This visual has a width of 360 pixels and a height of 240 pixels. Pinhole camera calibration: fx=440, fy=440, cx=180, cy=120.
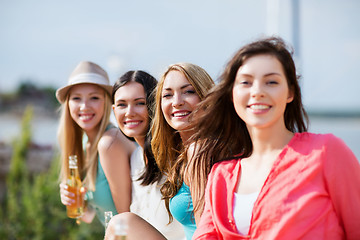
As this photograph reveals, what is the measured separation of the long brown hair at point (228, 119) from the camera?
1932 mm

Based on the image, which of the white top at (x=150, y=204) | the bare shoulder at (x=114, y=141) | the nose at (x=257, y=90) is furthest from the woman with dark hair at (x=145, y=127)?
the nose at (x=257, y=90)

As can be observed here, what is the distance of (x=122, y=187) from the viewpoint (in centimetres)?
333

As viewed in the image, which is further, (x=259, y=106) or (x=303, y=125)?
(x=303, y=125)

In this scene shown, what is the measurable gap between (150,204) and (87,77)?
46.3 inches

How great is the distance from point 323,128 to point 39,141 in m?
5.14

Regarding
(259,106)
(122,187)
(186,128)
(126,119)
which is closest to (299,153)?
(259,106)

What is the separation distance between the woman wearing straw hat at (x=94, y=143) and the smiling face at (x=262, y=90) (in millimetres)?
1677

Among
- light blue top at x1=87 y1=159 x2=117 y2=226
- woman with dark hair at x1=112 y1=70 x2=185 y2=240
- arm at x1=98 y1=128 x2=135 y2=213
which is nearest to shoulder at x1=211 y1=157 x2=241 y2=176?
woman with dark hair at x1=112 y1=70 x2=185 y2=240

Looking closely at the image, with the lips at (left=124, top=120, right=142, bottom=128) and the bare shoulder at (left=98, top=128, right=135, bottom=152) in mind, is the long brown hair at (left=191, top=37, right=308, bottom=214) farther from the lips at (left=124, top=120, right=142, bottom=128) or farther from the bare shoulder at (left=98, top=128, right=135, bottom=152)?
the bare shoulder at (left=98, top=128, right=135, bottom=152)

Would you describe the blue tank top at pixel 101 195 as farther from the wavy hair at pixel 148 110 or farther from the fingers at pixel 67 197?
the wavy hair at pixel 148 110

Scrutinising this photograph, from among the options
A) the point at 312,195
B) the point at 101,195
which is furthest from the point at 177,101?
the point at 101,195

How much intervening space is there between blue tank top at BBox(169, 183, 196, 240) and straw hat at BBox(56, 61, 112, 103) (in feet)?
4.41

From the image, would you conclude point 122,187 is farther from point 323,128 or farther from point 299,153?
point 323,128

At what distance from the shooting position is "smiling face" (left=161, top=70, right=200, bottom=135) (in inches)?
104
